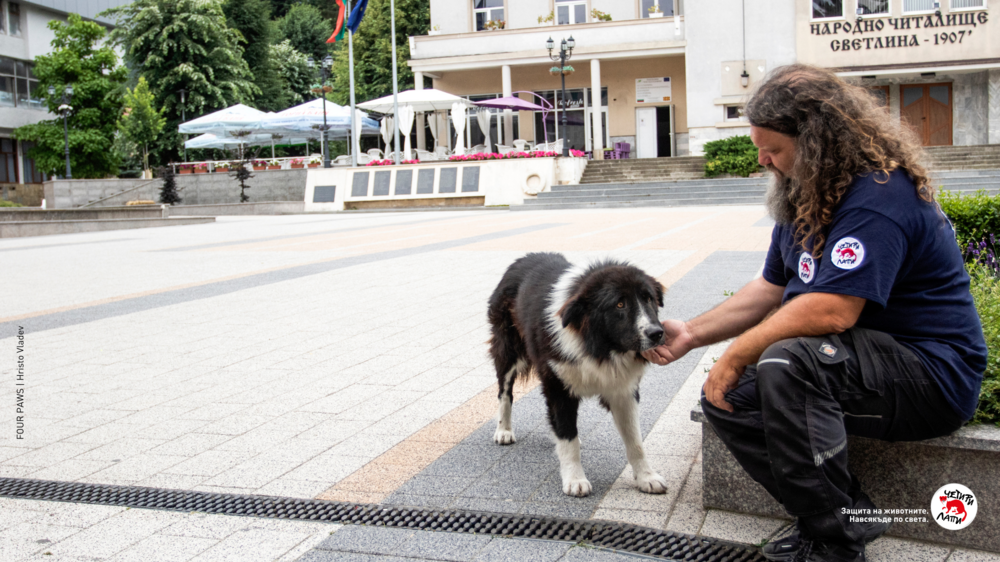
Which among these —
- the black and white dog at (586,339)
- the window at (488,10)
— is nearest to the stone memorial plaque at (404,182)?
the window at (488,10)

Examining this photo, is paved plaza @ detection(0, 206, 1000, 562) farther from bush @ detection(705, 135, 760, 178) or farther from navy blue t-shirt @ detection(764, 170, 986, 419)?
bush @ detection(705, 135, 760, 178)

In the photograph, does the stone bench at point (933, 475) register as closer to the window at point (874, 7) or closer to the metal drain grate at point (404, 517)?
the metal drain grate at point (404, 517)

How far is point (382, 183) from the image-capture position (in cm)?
3167

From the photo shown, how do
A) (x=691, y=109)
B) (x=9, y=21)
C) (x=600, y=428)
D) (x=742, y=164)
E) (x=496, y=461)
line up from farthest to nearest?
(x=9, y=21) → (x=691, y=109) → (x=742, y=164) → (x=600, y=428) → (x=496, y=461)

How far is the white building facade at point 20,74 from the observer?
49.2 meters

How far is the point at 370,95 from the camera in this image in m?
51.3

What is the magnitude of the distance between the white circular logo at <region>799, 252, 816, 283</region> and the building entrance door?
3825 centimetres

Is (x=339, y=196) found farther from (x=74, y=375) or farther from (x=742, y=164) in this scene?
(x=74, y=375)

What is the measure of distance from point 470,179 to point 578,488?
27458 mm

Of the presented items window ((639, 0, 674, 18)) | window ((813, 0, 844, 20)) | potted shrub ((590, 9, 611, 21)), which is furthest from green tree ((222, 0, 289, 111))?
window ((813, 0, 844, 20))

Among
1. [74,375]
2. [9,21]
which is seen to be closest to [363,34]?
[9,21]

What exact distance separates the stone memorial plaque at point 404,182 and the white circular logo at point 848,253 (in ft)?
95.6

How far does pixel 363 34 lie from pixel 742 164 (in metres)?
28.9

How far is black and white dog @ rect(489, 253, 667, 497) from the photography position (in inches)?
125
